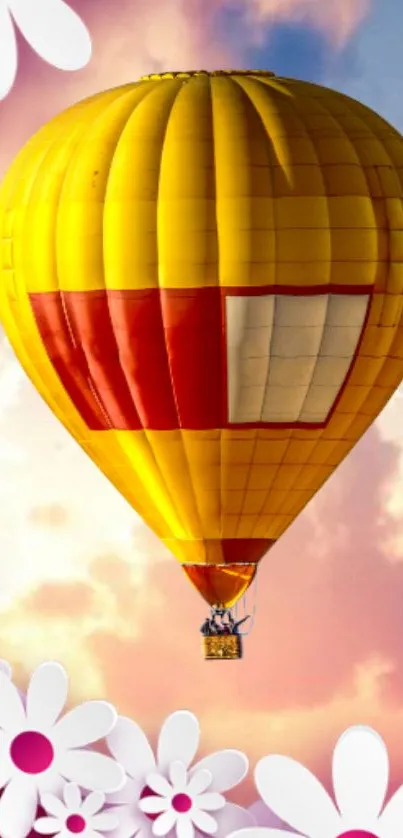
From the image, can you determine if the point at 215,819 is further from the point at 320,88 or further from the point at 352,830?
the point at 320,88

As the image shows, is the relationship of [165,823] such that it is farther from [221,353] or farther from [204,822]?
[221,353]

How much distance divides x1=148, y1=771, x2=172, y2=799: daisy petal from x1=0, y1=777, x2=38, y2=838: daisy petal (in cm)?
101

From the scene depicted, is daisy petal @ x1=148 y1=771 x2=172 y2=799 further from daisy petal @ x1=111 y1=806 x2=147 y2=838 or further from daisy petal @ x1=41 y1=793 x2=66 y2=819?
daisy petal @ x1=41 y1=793 x2=66 y2=819

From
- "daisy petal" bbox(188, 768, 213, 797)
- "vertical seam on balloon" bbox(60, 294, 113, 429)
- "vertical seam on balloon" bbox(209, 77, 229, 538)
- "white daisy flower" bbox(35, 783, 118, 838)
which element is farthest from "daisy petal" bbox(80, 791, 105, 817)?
"vertical seam on balloon" bbox(60, 294, 113, 429)

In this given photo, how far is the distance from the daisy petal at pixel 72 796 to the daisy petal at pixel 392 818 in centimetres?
239

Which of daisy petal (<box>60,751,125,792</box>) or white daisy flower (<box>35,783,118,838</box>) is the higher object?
daisy petal (<box>60,751,125,792</box>)

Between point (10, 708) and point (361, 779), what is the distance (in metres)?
2.84

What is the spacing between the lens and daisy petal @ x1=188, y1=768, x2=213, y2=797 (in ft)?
184

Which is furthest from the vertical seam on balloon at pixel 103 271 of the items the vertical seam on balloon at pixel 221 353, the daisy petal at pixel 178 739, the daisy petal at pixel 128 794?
the daisy petal at pixel 128 794

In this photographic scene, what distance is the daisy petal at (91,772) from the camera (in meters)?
55.8

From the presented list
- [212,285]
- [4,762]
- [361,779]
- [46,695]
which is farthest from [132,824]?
[212,285]

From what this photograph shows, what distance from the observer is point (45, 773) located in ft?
183

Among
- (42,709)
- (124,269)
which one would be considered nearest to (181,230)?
(124,269)

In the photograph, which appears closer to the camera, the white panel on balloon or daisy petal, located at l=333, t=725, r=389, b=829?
daisy petal, located at l=333, t=725, r=389, b=829
